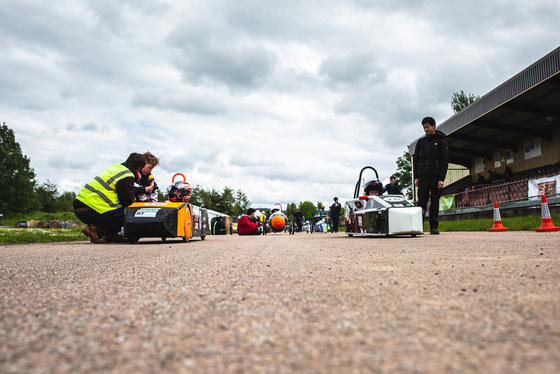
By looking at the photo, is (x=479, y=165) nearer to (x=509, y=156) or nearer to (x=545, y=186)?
(x=509, y=156)

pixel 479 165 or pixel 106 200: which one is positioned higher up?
pixel 479 165

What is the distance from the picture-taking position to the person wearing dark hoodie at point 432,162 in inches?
320

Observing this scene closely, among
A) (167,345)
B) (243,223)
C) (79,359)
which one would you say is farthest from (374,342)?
(243,223)

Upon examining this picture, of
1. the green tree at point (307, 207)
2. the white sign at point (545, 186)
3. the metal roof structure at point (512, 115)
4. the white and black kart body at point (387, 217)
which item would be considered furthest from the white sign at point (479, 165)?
the green tree at point (307, 207)

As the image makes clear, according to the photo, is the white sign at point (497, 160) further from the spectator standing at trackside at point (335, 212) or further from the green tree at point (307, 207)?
the green tree at point (307, 207)

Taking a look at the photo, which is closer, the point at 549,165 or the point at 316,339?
the point at 316,339

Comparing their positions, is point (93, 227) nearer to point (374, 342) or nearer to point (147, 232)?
point (147, 232)

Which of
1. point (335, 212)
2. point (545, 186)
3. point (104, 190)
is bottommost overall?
point (335, 212)

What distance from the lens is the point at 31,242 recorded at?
765 cm

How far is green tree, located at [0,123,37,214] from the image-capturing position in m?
48.4

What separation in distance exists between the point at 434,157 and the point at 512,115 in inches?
587

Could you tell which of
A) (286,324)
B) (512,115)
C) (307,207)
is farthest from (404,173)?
(307,207)

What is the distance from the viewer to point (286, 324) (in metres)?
1.31

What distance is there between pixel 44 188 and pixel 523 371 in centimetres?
9985
